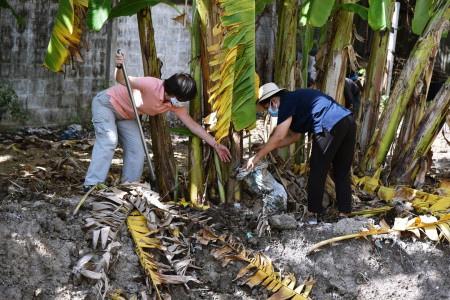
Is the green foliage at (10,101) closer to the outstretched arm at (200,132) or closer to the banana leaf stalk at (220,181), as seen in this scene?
the outstretched arm at (200,132)

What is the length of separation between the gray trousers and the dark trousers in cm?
150

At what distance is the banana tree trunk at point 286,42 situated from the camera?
209 inches

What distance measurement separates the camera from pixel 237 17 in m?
4.10

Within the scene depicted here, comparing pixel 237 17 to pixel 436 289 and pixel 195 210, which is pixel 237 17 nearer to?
pixel 195 210

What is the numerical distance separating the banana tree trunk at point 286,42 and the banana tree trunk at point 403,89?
0.98 m

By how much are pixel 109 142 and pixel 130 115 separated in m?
0.29

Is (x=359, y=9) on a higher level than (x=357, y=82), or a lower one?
higher

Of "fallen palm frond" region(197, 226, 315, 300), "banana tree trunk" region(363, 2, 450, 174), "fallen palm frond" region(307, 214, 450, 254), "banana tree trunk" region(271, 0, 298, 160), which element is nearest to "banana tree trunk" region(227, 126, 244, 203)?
"fallen palm frond" region(197, 226, 315, 300)

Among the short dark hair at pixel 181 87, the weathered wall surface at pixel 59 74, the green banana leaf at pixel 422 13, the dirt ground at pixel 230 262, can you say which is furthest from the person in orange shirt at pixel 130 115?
the green banana leaf at pixel 422 13

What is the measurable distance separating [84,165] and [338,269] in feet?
10.7

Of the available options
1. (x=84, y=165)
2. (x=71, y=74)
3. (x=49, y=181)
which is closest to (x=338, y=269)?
(x=49, y=181)

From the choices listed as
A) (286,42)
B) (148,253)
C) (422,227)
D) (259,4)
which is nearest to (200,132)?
(148,253)

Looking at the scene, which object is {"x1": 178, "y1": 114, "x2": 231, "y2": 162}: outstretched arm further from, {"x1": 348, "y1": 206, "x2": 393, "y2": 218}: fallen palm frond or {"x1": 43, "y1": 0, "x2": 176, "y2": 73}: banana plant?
{"x1": 348, "y1": 206, "x2": 393, "y2": 218}: fallen palm frond

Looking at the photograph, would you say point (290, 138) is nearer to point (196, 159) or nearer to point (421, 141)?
point (196, 159)
